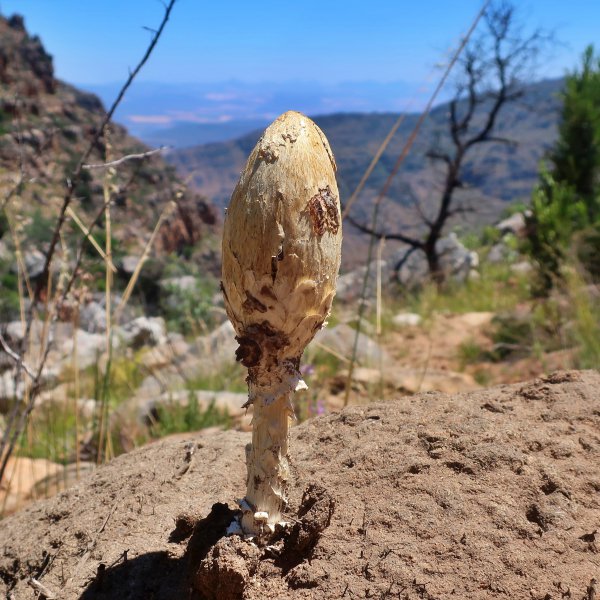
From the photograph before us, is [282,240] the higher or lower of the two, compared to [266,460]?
higher

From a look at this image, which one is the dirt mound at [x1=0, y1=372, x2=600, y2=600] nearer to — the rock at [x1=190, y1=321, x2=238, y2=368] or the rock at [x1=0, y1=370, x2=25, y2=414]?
the rock at [x1=0, y1=370, x2=25, y2=414]

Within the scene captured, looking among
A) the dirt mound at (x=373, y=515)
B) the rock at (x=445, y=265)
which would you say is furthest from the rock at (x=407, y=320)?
the dirt mound at (x=373, y=515)

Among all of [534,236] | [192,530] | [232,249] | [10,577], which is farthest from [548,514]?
[534,236]

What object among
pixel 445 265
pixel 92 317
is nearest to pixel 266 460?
pixel 92 317

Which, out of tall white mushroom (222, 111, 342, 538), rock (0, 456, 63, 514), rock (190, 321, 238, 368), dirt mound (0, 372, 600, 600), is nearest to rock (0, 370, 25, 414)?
rock (0, 456, 63, 514)

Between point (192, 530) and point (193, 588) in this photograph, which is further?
point (192, 530)

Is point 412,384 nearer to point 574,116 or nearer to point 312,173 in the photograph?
point 312,173

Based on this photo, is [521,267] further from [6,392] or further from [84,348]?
[6,392]

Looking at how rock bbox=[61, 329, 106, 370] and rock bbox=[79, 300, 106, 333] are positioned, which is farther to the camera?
rock bbox=[61, 329, 106, 370]
